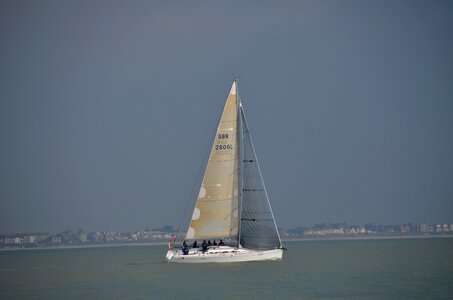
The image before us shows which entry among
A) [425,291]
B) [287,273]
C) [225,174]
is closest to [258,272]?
[287,273]

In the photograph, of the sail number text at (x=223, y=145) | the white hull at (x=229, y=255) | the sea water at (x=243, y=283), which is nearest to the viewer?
the sea water at (x=243, y=283)

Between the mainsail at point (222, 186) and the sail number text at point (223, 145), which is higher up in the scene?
the sail number text at point (223, 145)

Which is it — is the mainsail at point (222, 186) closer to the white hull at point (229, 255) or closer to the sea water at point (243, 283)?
the white hull at point (229, 255)

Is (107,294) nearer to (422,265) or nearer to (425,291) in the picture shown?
(425,291)

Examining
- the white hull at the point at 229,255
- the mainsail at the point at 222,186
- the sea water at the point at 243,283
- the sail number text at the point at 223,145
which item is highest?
the sail number text at the point at 223,145

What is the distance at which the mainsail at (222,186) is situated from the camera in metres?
65.8

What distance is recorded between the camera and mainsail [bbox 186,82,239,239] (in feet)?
216

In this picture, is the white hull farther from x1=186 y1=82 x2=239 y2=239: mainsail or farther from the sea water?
x1=186 y1=82 x2=239 y2=239: mainsail

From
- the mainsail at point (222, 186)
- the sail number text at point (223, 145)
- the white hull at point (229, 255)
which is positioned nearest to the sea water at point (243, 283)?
the white hull at point (229, 255)

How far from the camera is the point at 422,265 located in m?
71.2

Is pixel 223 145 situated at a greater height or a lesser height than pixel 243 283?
greater

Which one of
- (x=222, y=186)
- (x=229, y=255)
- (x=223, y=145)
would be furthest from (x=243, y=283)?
(x=223, y=145)

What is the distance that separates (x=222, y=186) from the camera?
217 feet

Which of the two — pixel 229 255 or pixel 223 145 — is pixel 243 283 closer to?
pixel 229 255
